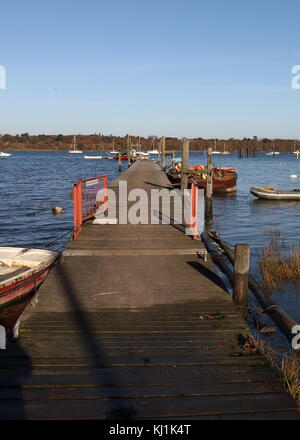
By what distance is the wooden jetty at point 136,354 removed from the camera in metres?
4.34

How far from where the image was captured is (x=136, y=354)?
5.48 meters

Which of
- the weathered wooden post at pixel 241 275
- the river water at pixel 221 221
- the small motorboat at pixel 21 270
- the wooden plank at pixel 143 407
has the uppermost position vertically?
the weathered wooden post at pixel 241 275

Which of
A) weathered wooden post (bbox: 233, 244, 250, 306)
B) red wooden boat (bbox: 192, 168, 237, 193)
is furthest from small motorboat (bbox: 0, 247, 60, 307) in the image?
red wooden boat (bbox: 192, 168, 237, 193)

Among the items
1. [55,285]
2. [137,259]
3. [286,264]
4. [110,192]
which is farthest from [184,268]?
[110,192]

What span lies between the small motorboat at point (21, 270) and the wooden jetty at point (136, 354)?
5.89 feet

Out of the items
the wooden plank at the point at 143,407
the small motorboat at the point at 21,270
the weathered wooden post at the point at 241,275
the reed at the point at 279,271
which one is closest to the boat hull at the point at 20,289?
the small motorboat at the point at 21,270

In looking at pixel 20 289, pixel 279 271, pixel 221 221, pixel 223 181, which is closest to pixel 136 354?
pixel 20 289

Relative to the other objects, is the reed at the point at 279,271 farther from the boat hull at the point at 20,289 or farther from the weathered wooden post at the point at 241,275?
the boat hull at the point at 20,289

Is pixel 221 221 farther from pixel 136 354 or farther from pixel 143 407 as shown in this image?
pixel 143 407

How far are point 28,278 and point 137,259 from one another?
3.00 meters

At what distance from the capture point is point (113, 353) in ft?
18.0

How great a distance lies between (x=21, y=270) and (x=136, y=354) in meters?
6.18

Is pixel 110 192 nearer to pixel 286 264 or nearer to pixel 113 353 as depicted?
pixel 286 264
